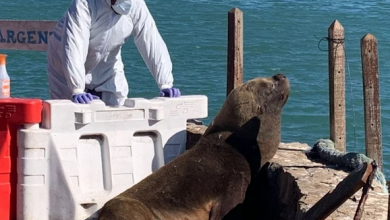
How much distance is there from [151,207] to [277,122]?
1463mm

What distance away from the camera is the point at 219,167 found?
7309mm

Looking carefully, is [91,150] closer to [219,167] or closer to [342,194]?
[219,167]

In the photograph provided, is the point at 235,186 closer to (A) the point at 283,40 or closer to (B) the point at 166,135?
(B) the point at 166,135

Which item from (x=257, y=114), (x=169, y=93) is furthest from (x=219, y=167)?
(x=169, y=93)

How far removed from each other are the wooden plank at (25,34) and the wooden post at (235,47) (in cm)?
184

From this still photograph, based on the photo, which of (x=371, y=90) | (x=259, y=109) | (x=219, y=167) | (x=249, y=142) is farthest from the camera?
(x=371, y=90)

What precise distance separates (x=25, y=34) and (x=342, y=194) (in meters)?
4.92

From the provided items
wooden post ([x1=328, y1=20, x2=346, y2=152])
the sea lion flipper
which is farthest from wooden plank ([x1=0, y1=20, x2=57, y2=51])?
wooden post ([x1=328, y1=20, x2=346, y2=152])

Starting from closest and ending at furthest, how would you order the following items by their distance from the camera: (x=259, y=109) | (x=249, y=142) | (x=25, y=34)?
(x=249, y=142) → (x=259, y=109) → (x=25, y=34)

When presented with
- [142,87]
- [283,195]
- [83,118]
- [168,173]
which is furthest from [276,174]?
[142,87]

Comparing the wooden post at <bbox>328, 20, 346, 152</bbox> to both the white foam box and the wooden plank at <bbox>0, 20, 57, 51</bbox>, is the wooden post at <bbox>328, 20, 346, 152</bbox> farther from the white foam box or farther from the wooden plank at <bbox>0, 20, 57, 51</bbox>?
the wooden plank at <bbox>0, 20, 57, 51</bbox>

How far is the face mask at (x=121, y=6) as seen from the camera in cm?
754

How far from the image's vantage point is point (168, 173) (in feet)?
23.5

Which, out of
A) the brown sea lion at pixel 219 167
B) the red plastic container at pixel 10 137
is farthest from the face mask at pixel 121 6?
the brown sea lion at pixel 219 167
